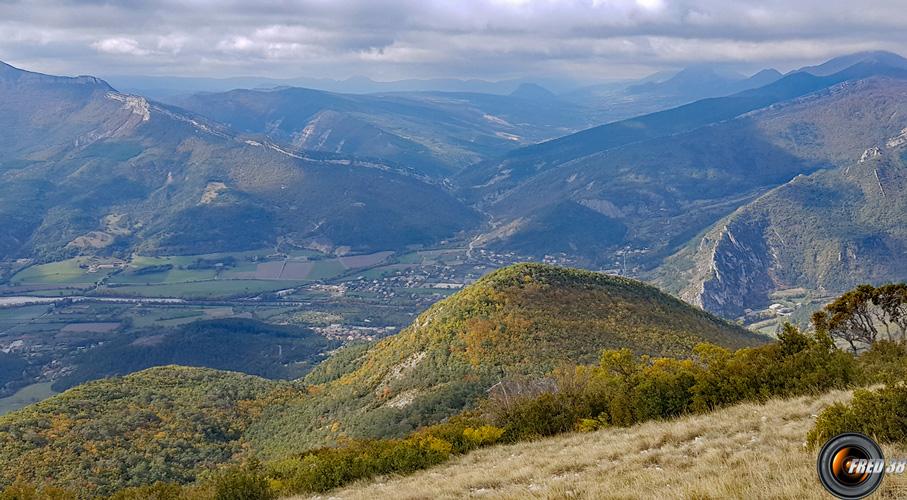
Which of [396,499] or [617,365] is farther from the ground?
[396,499]

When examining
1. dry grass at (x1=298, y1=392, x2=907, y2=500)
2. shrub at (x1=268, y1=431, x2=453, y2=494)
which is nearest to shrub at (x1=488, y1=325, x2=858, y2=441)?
dry grass at (x1=298, y1=392, x2=907, y2=500)

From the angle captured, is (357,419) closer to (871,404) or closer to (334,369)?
(334,369)

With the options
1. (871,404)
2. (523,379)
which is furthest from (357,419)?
(871,404)

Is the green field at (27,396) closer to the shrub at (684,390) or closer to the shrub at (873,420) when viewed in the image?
the shrub at (684,390)

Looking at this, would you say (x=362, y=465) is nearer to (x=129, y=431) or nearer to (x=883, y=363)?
(x=883, y=363)

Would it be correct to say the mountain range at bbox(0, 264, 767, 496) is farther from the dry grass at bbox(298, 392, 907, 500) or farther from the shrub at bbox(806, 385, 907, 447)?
the shrub at bbox(806, 385, 907, 447)

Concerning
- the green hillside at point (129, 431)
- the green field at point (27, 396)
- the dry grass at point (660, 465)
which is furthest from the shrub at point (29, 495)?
the green field at point (27, 396)

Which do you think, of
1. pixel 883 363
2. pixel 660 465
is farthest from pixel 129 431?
pixel 883 363
